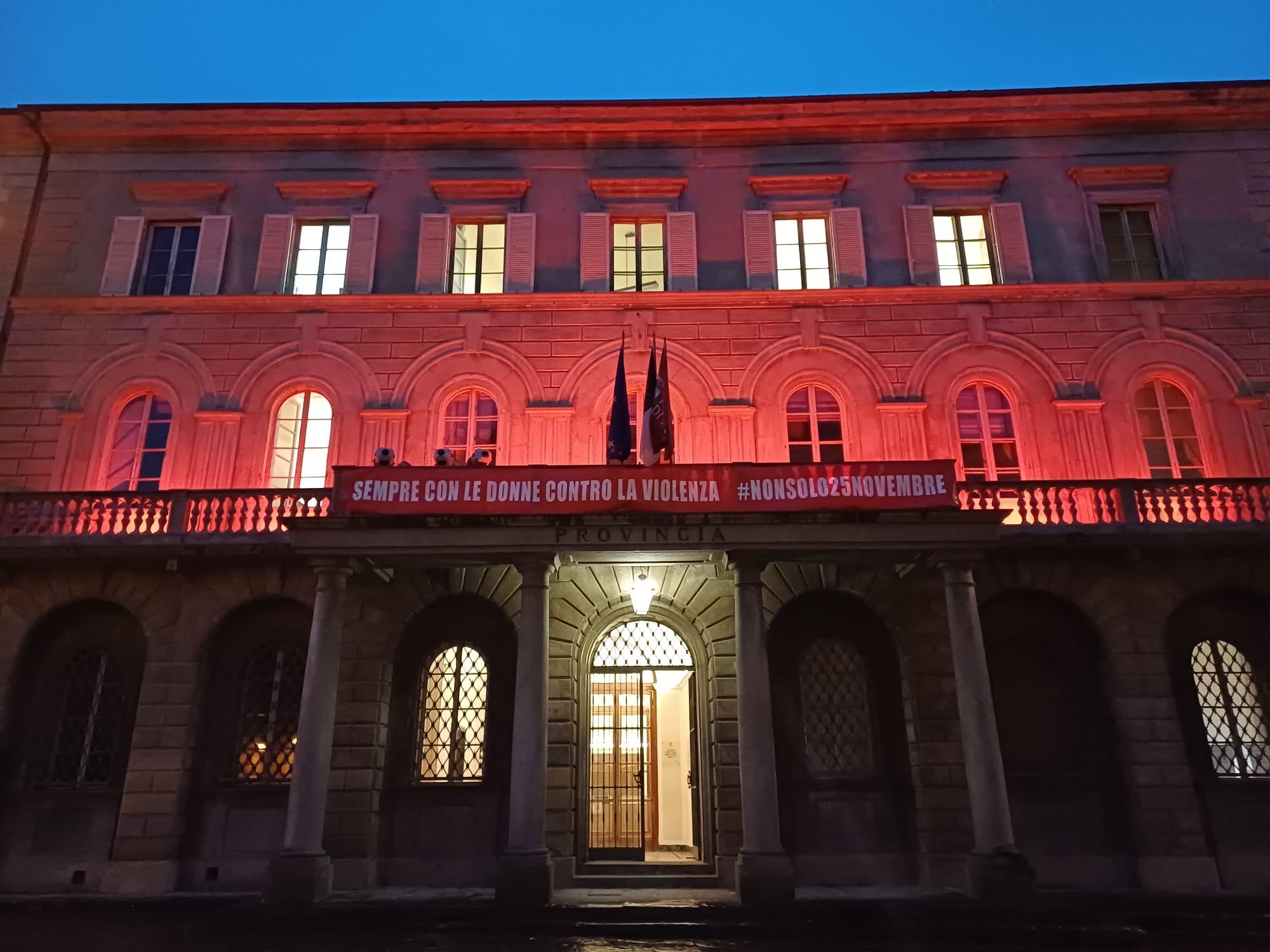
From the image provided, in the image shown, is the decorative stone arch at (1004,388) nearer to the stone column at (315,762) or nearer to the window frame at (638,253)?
the window frame at (638,253)

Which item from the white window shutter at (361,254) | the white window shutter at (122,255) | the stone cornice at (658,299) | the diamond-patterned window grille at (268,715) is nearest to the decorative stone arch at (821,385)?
the stone cornice at (658,299)

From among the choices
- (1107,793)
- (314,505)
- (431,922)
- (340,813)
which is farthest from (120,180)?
(1107,793)

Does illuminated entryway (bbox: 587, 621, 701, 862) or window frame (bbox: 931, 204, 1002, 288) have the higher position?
window frame (bbox: 931, 204, 1002, 288)

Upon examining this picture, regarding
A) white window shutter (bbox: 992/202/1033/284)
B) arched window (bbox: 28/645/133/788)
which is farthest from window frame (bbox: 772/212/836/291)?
arched window (bbox: 28/645/133/788)

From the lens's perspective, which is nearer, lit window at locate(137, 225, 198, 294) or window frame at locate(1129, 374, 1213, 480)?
window frame at locate(1129, 374, 1213, 480)

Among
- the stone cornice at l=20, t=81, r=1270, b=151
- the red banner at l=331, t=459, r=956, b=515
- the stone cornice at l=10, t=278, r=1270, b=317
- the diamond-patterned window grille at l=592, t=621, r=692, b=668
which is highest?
the stone cornice at l=20, t=81, r=1270, b=151

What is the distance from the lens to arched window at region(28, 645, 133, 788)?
13.5m

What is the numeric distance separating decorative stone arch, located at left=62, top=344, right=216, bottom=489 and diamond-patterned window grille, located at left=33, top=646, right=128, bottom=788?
3.11 metres

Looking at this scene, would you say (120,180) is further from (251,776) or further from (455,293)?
(251,776)

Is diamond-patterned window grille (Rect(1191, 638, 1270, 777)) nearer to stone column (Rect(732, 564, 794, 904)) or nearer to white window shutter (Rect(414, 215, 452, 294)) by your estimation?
stone column (Rect(732, 564, 794, 904))

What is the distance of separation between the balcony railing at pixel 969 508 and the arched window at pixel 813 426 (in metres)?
2.44

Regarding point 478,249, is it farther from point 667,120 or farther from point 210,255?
point 210,255

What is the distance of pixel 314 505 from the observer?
14.1m

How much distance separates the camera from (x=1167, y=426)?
15.3m
